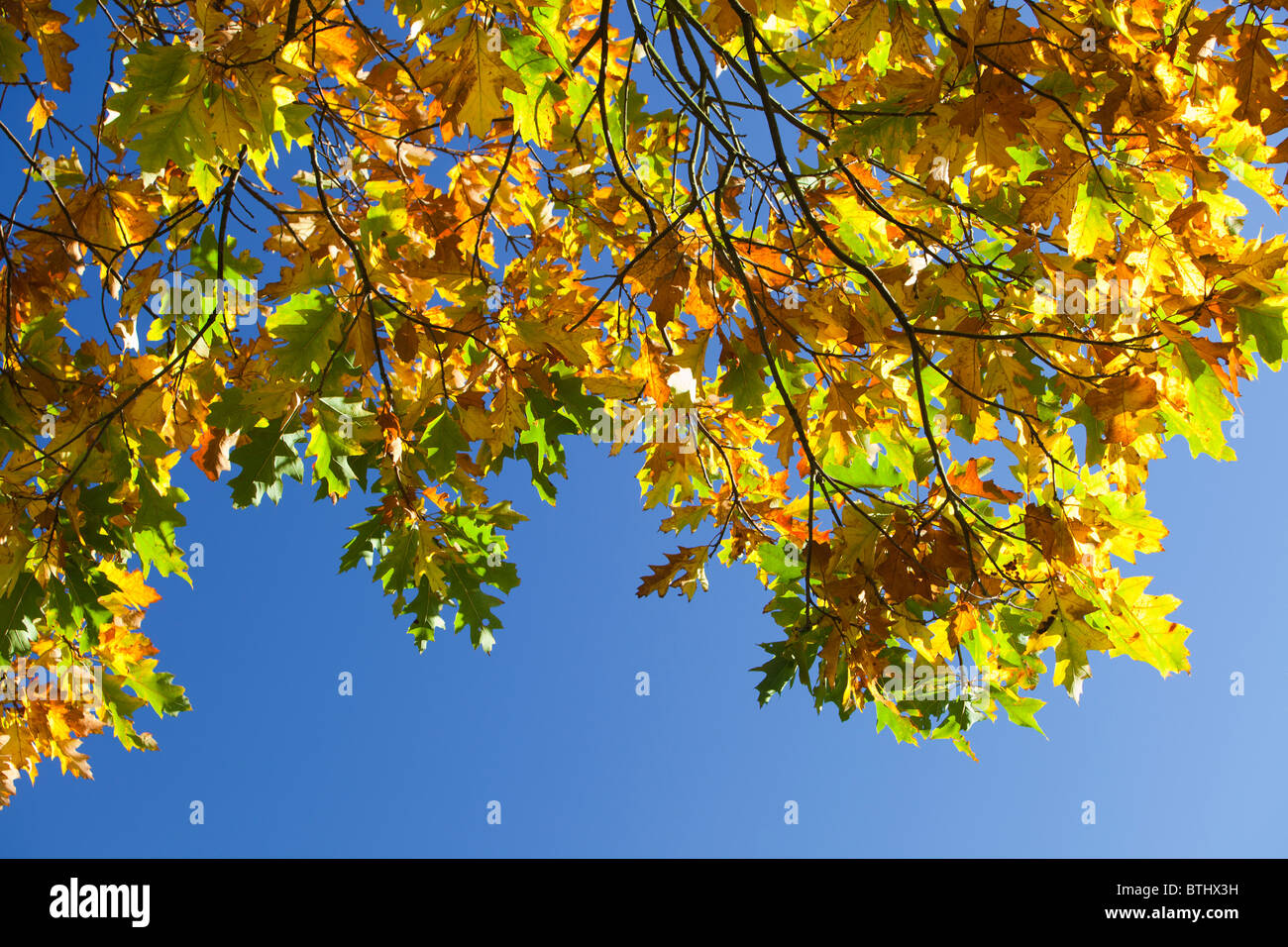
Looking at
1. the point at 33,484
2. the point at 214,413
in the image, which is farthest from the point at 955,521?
the point at 33,484

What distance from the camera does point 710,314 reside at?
3.11 metres

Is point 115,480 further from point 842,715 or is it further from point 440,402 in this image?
point 842,715

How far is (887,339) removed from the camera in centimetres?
269

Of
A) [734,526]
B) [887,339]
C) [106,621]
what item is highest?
[887,339]

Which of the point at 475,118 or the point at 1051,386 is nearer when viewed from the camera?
the point at 475,118

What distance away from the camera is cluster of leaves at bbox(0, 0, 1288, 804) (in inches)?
90.0

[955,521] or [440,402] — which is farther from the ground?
[440,402]

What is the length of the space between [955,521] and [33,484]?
311cm

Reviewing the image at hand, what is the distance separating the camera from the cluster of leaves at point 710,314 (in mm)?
2287

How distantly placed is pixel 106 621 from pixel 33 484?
0.54m
